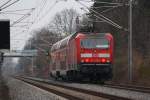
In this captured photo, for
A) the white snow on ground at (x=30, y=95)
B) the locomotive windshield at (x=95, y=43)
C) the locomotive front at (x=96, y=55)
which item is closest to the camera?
the white snow on ground at (x=30, y=95)

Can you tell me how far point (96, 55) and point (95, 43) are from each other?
945 mm

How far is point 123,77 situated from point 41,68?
82.7 m

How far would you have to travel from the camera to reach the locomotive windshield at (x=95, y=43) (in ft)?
133

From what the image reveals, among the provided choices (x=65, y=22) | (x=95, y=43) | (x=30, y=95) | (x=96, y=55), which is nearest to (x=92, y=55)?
(x=96, y=55)

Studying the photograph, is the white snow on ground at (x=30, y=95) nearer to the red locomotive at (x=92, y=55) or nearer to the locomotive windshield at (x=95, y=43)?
the red locomotive at (x=92, y=55)

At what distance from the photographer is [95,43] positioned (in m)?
40.6

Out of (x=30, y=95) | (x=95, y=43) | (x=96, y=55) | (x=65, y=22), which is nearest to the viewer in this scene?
(x=30, y=95)

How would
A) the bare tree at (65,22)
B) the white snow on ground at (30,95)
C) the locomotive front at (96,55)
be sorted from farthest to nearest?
the bare tree at (65,22) → the locomotive front at (96,55) → the white snow on ground at (30,95)

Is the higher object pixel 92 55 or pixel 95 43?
pixel 95 43

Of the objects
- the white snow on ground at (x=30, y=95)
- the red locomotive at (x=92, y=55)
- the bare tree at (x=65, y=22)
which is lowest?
the white snow on ground at (x=30, y=95)

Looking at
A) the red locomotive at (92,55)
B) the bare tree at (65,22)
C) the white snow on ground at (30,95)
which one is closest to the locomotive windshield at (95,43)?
the red locomotive at (92,55)

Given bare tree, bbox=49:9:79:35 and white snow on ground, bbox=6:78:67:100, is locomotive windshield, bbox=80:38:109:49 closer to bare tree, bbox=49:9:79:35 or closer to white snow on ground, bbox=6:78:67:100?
white snow on ground, bbox=6:78:67:100

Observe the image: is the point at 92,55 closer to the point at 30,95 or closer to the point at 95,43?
the point at 95,43

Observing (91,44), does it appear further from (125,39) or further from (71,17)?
(71,17)
